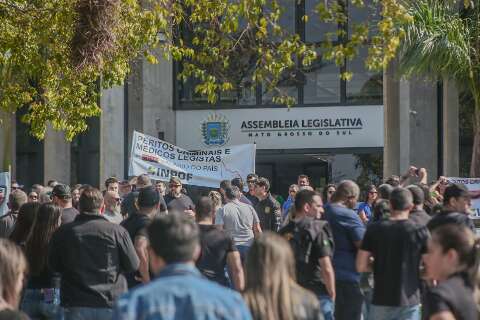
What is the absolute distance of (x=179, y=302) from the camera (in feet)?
11.9

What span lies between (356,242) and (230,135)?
52.3 feet

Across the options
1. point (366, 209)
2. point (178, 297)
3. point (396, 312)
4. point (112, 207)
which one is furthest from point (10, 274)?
point (366, 209)

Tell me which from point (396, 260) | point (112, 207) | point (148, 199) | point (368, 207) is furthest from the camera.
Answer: point (368, 207)

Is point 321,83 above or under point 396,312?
above

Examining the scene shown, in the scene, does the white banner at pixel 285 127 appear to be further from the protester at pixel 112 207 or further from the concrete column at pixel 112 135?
the protester at pixel 112 207

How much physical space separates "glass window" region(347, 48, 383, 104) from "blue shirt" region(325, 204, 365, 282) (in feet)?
50.1

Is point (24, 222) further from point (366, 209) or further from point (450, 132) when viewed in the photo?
point (450, 132)

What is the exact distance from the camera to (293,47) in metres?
9.05

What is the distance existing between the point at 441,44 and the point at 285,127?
29.3ft

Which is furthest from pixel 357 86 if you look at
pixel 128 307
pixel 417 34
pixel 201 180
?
pixel 128 307

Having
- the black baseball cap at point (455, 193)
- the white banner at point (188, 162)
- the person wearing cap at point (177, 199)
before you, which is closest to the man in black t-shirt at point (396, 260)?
the black baseball cap at point (455, 193)

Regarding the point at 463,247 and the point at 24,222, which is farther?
the point at 24,222

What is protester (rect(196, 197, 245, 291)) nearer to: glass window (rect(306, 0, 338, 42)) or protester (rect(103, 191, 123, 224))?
protester (rect(103, 191, 123, 224))

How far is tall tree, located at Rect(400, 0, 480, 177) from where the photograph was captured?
48.8ft
